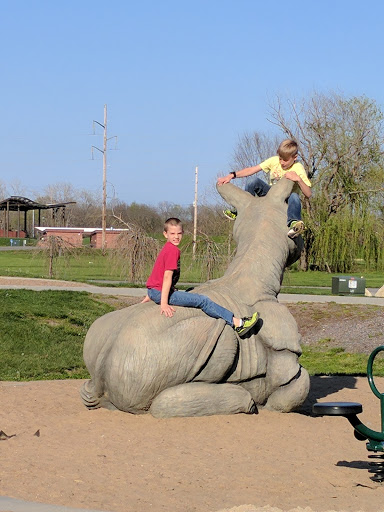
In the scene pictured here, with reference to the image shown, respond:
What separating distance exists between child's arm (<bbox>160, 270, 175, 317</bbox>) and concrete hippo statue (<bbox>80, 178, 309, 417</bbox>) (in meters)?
0.07

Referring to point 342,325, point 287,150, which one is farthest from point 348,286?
point 287,150

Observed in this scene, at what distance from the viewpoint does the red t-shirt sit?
7.56 metres

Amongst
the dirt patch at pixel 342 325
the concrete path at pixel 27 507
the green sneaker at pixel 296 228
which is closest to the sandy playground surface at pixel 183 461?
the concrete path at pixel 27 507

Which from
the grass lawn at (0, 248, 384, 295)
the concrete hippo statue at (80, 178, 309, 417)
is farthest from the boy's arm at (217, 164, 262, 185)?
the grass lawn at (0, 248, 384, 295)

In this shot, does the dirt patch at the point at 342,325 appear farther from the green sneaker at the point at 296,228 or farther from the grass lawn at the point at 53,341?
the green sneaker at the point at 296,228

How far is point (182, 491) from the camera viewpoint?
5500 mm

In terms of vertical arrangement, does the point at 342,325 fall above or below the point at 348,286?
below

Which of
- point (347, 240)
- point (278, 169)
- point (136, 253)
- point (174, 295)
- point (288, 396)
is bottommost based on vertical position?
point (288, 396)

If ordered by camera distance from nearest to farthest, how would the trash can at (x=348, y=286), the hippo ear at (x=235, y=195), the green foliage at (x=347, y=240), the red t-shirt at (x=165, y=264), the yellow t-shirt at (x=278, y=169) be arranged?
the red t-shirt at (x=165, y=264) < the yellow t-shirt at (x=278, y=169) < the hippo ear at (x=235, y=195) < the trash can at (x=348, y=286) < the green foliage at (x=347, y=240)

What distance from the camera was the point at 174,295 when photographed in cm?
760

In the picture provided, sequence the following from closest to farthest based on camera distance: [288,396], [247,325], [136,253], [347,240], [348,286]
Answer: [247,325]
[288,396]
[348,286]
[136,253]
[347,240]

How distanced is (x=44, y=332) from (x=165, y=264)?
26.3ft

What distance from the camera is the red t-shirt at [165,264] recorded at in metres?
7.56

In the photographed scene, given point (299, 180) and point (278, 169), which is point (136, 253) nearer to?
point (278, 169)
